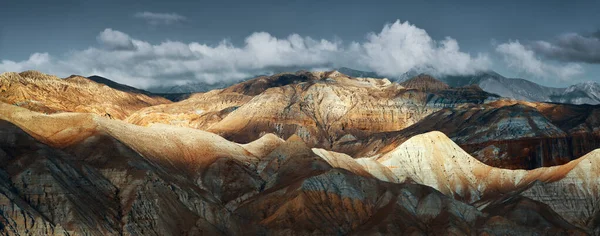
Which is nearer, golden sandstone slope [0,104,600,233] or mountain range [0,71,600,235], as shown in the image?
mountain range [0,71,600,235]

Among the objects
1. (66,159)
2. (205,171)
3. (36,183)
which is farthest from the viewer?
(205,171)

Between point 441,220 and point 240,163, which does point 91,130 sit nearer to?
point 240,163

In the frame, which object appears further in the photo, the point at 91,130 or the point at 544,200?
the point at 544,200

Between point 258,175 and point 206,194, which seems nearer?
point 206,194

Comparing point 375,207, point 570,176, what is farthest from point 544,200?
point 375,207

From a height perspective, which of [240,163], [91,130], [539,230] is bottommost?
[539,230]

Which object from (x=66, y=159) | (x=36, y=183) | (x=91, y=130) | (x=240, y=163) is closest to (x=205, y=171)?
(x=240, y=163)

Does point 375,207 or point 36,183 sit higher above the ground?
point 36,183

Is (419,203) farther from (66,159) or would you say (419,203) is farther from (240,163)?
(66,159)

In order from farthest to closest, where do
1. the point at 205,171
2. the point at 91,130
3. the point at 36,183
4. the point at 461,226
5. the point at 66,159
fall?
the point at 205,171 < the point at 91,130 < the point at 461,226 < the point at 66,159 < the point at 36,183

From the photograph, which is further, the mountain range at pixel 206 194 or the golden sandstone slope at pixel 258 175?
the golden sandstone slope at pixel 258 175
